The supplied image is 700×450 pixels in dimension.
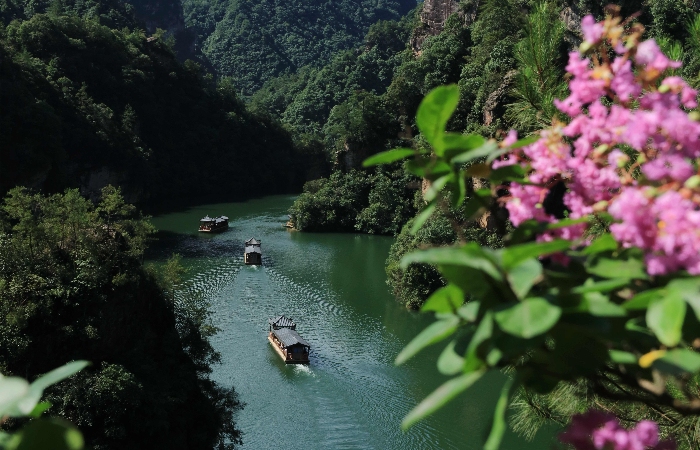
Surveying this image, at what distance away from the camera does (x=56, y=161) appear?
22484 millimetres

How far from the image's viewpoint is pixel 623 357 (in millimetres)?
862

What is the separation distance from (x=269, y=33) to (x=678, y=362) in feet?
209

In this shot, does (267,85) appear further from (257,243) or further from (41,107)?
(257,243)

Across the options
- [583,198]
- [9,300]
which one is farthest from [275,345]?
[583,198]

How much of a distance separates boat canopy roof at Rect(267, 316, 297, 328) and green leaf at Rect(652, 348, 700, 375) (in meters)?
12.1

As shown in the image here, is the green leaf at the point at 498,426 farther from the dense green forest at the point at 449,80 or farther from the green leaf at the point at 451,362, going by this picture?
the dense green forest at the point at 449,80

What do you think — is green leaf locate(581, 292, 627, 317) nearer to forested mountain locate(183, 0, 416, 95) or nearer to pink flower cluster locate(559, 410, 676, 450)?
pink flower cluster locate(559, 410, 676, 450)

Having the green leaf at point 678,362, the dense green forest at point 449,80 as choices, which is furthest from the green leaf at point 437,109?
the dense green forest at point 449,80

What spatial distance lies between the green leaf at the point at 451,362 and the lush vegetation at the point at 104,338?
722cm

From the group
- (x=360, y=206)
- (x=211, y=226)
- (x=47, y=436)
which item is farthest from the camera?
(x=360, y=206)

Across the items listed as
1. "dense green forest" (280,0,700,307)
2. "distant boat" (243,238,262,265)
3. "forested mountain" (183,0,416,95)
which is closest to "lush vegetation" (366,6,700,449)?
"dense green forest" (280,0,700,307)

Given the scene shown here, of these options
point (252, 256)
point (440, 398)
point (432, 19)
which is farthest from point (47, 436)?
point (432, 19)

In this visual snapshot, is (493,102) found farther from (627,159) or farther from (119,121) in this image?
(119,121)

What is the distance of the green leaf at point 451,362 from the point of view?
33.0 inches
